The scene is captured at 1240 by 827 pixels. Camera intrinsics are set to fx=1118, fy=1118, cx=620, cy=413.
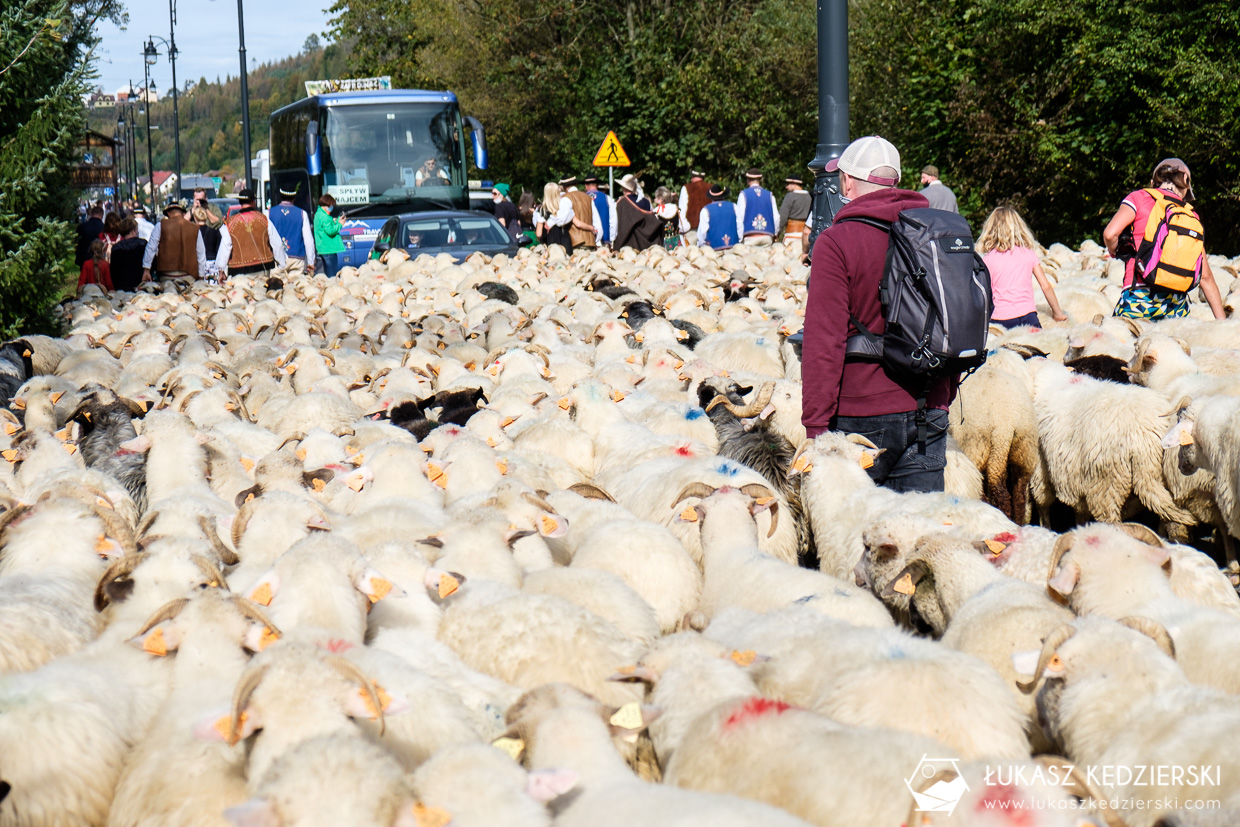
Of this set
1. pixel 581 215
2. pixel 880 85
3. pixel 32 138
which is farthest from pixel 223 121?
pixel 32 138

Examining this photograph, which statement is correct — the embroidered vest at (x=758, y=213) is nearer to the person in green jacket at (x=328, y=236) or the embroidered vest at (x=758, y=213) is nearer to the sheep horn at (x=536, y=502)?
the person in green jacket at (x=328, y=236)

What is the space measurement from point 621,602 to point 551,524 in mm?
660

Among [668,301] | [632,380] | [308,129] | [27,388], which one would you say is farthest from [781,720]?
[308,129]

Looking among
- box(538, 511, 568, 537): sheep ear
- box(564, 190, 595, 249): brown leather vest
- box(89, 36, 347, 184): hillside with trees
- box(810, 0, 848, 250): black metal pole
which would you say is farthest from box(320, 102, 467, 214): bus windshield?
box(89, 36, 347, 184): hillside with trees

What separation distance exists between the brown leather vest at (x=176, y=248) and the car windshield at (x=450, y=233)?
3.04 m

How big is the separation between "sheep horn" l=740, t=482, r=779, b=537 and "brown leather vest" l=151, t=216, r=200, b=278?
1318cm

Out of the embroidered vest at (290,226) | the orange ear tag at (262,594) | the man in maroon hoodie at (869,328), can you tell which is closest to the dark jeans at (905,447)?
the man in maroon hoodie at (869,328)

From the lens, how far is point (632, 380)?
7949 millimetres

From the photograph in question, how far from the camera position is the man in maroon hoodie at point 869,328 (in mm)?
4430

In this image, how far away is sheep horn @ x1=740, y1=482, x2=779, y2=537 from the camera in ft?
16.3

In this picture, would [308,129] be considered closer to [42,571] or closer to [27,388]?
[27,388]

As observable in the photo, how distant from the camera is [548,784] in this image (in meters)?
2.64

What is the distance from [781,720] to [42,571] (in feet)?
9.77

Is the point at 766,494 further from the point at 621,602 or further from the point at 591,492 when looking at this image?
the point at 621,602
